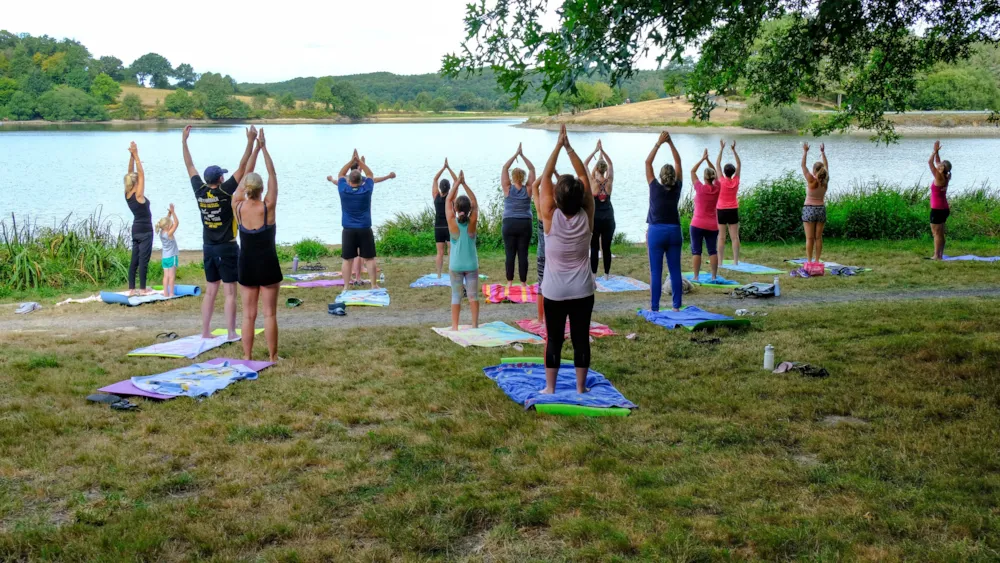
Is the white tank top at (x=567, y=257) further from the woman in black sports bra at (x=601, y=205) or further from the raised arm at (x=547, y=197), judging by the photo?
the woman in black sports bra at (x=601, y=205)

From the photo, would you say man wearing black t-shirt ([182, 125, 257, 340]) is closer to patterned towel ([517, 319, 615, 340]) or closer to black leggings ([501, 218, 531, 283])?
patterned towel ([517, 319, 615, 340])

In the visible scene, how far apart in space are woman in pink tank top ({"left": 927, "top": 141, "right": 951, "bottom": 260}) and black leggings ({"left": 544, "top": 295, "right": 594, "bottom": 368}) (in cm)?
992

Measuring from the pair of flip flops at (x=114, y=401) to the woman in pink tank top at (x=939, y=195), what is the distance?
12.8 meters

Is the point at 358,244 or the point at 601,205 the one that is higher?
the point at 601,205

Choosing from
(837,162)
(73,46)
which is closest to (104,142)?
(73,46)

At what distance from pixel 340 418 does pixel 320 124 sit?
108 meters

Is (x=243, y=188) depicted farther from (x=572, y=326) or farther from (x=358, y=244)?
(x=358, y=244)

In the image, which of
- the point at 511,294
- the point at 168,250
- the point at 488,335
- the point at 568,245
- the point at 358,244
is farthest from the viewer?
the point at 358,244

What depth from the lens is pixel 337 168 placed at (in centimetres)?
4478

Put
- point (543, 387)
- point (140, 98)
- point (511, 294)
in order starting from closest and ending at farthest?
point (543, 387)
point (511, 294)
point (140, 98)

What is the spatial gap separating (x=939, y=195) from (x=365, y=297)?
9.94m

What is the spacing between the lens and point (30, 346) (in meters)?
9.17

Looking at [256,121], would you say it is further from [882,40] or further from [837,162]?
[882,40]

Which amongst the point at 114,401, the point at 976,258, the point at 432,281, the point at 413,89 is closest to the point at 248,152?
the point at 114,401
